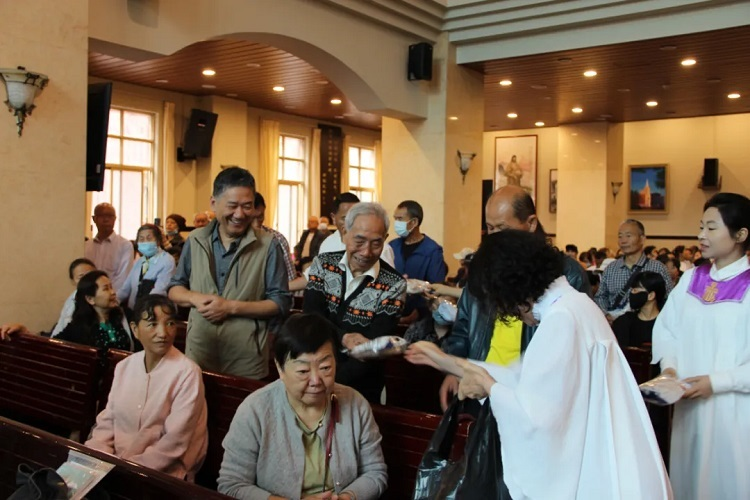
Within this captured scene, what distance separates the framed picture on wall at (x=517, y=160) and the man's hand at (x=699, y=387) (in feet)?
56.3

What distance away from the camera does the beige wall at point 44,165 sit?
15.8ft

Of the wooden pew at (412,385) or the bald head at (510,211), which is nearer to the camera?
the bald head at (510,211)

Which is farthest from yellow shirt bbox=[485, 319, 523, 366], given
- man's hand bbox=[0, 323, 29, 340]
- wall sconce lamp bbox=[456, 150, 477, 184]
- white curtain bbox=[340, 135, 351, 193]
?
white curtain bbox=[340, 135, 351, 193]

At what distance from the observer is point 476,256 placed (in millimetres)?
1872

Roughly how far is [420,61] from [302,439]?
763cm

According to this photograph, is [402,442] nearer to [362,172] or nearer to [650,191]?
[362,172]

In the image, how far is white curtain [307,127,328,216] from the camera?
17203 mm

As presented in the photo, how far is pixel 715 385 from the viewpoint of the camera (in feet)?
9.43

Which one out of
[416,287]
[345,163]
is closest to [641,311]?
[416,287]

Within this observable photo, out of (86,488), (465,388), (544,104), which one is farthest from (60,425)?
(544,104)

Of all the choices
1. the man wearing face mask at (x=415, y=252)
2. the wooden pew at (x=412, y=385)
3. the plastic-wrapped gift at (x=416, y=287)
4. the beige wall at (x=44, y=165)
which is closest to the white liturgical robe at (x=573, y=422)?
the plastic-wrapped gift at (x=416, y=287)

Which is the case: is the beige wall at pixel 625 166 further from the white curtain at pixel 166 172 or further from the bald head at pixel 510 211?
the bald head at pixel 510 211

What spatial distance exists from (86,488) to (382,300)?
1310 mm

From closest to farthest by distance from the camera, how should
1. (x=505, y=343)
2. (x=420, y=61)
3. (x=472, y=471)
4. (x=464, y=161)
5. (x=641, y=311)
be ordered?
(x=472, y=471)
(x=505, y=343)
(x=641, y=311)
(x=420, y=61)
(x=464, y=161)
